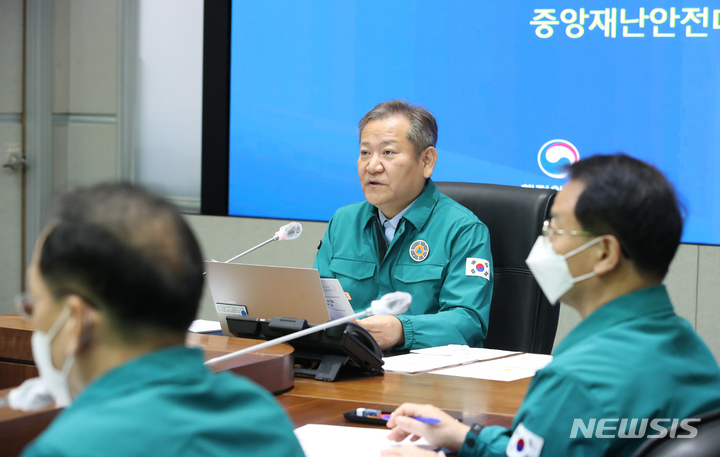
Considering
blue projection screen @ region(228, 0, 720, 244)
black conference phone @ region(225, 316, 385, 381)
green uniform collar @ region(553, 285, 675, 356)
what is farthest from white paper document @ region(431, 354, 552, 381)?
blue projection screen @ region(228, 0, 720, 244)

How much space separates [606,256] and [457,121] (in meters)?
2.36

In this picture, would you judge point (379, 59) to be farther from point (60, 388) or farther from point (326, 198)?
point (60, 388)

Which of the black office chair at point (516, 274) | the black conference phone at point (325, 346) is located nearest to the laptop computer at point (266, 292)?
the black conference phone at point (325, 346)

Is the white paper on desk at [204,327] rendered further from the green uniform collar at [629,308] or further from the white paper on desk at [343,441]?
the green uniform collar at [629,308]

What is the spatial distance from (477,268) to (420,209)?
286mm

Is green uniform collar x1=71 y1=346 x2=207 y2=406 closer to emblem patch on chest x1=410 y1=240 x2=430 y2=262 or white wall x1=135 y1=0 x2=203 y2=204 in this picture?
emblem patch on chest x1=410 y1=240 x2=430 y2=262

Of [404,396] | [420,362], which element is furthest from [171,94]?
[404,396]

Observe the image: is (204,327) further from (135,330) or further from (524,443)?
(135,330)

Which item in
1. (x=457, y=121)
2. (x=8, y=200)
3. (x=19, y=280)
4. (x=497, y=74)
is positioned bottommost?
(x=19, y=280)

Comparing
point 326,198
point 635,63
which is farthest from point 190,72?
point 635,63

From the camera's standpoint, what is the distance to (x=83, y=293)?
682 mm

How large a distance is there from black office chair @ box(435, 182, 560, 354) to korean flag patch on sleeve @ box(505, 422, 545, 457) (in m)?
1.20

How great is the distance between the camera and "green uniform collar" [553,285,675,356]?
109 cm

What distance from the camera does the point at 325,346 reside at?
5.53ft
